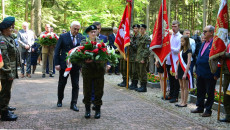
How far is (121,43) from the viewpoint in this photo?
11484 millimetres

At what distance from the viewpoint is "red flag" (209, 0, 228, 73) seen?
6465mm

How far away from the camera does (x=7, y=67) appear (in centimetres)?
616

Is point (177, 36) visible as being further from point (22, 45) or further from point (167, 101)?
point (22, 45)

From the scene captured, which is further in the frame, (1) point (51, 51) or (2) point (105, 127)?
(1) point (51, 51)

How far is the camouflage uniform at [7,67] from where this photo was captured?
6.06 metres

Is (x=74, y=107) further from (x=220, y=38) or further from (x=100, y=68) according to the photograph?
(x=220, y=38)

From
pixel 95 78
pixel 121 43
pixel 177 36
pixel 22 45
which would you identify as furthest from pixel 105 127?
pixel 22 45

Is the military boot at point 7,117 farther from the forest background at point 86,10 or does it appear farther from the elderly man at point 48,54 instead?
the forest background at point 86,10

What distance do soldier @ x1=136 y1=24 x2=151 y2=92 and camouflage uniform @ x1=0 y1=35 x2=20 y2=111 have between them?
5184 millimetres

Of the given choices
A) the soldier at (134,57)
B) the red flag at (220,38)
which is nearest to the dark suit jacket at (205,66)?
the red flag at (220,38)

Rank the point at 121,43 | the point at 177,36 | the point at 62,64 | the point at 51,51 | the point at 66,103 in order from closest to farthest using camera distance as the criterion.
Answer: the point at 62,64, the point at 66,103, the point at 177,36, the point at 121,43, the point at 51,51

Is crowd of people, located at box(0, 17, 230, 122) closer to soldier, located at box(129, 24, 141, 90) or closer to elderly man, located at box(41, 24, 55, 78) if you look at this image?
soldier, located at box(129, 24, 141, 90)

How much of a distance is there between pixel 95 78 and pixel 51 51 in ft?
26.7

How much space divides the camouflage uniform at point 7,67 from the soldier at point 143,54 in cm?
518
